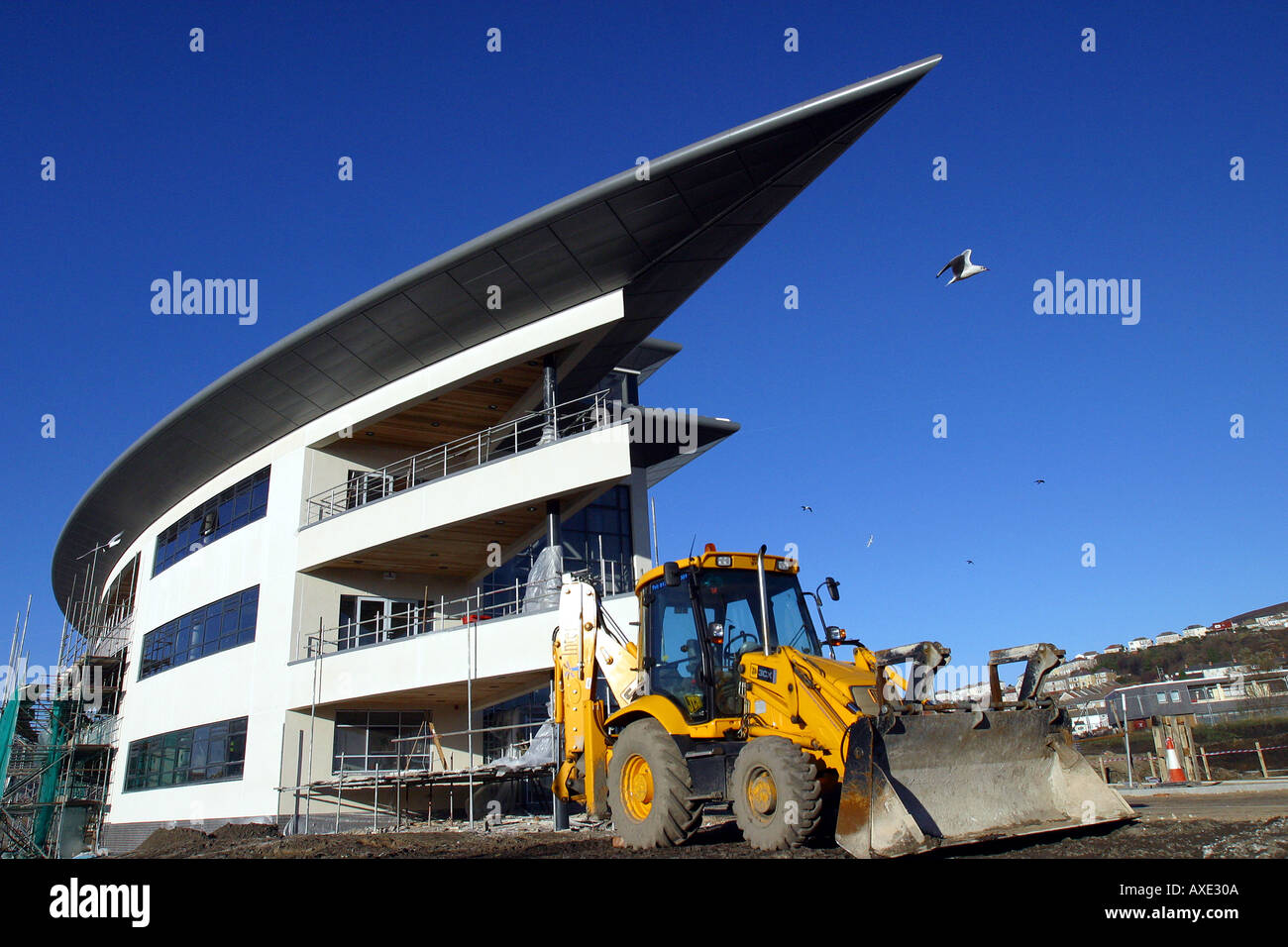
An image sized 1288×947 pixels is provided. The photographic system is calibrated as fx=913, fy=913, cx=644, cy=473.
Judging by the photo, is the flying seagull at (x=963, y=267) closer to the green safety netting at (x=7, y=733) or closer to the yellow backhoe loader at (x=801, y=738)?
the yellow backhoe loader at (x=801, y=738)

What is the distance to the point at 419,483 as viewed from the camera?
24766mm

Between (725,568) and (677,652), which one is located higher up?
(725,568)

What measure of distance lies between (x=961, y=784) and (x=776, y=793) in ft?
5.25

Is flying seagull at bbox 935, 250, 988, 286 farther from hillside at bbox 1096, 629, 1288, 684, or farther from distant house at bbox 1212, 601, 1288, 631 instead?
distant house at bbox 1212, 601, 1288, 631

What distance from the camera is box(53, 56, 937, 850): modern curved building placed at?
18859mm

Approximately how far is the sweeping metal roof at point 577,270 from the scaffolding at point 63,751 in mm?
14131

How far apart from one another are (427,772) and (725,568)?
13586 millimetres

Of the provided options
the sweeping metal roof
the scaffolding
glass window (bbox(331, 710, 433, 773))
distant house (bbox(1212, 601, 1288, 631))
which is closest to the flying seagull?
the sweeping metal roof

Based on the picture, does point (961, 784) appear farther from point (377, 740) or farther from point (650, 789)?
point (377, 740)

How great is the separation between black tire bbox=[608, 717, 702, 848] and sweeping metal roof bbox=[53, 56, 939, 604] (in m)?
11.7
